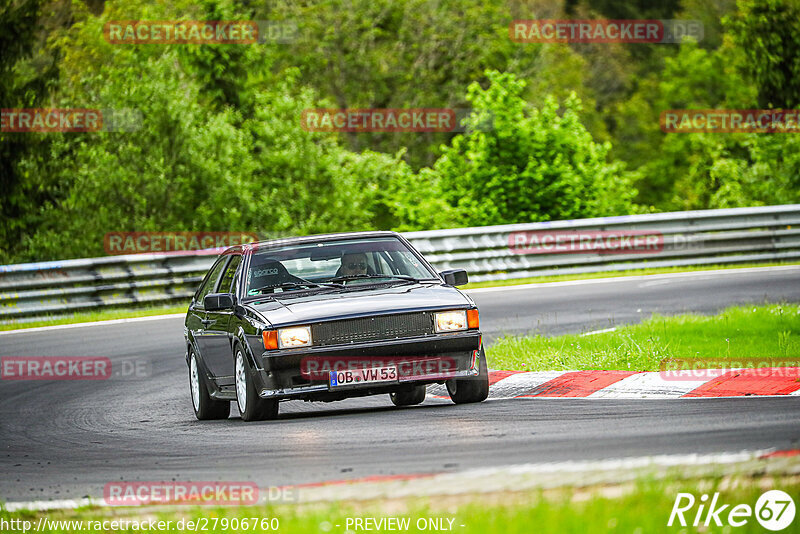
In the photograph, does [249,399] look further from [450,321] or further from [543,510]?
[543,510]

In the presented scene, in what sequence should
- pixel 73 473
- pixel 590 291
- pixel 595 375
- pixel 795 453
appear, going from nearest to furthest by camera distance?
pixel 795 453, pixel 73 473, pixel 595 375, pixel 590 291

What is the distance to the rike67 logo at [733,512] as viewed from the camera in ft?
15.9

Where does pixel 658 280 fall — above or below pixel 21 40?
below

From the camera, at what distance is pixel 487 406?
934 cm

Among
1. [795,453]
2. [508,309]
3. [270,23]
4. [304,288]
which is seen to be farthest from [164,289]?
[270,23]

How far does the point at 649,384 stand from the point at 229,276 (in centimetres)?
361

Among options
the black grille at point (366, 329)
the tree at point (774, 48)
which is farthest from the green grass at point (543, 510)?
the tree at point (774, 48)

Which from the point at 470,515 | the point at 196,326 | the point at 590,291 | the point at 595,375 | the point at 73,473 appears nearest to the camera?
the point at 470,515

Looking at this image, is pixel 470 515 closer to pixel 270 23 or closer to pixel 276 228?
pixel 276 228

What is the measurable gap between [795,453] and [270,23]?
41.4 meters

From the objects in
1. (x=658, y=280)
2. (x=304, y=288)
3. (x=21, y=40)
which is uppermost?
(x=21, y=40)

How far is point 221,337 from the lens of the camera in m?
10.2

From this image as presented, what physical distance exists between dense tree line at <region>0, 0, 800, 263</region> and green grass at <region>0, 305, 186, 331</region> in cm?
959

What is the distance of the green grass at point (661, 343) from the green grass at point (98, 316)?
7.96m
